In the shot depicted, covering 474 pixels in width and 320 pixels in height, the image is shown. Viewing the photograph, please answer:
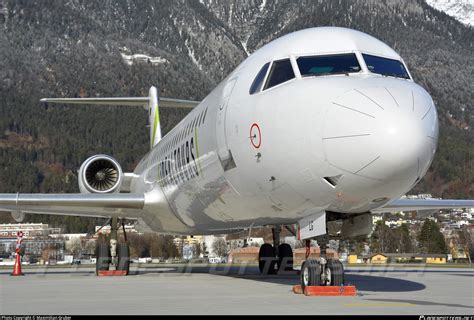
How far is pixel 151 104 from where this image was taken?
33.0 metres

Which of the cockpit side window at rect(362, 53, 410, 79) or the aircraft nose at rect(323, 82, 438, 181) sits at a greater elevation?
the cockpit side window at rect(362, 53, 410, 79)

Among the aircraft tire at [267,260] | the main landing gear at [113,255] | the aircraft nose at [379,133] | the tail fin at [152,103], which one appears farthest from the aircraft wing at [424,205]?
the tail fin at [152,103]

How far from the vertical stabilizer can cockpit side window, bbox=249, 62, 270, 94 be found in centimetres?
1766

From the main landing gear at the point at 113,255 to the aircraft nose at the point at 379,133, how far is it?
532 inches

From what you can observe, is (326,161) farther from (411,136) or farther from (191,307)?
(191,307)

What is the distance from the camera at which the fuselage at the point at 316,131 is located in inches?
429

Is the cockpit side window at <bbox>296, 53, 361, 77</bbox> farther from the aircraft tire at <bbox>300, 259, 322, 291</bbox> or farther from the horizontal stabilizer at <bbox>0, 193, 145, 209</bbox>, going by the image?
the horizontal stabilizer at <bbox>0, 193, 145, 209</bbox>

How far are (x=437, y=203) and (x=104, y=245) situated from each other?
35.4ft

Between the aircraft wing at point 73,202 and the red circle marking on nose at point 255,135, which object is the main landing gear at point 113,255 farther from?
the red circle marking on nose at point 255,135

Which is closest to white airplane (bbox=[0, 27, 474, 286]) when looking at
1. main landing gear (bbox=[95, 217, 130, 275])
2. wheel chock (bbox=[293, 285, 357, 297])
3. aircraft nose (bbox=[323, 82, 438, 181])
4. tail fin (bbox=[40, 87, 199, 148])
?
aircraft nose (bbox=[323, 82, 438, 181])

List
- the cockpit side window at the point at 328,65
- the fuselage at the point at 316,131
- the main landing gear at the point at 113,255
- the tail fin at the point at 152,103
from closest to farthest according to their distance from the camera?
the fuselage at the point at 316,131 → the cockpit side window at the point at 328,65 → the main landing gear at the point at 113,255 → the tail fin at the point at 152,103

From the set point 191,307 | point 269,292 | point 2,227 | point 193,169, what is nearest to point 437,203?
point 193,169

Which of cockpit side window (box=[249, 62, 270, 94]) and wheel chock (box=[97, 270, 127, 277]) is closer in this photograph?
cockpit side window (box=[249, 62, 270, 94])

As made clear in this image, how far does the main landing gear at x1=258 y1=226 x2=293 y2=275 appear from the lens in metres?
21.6
